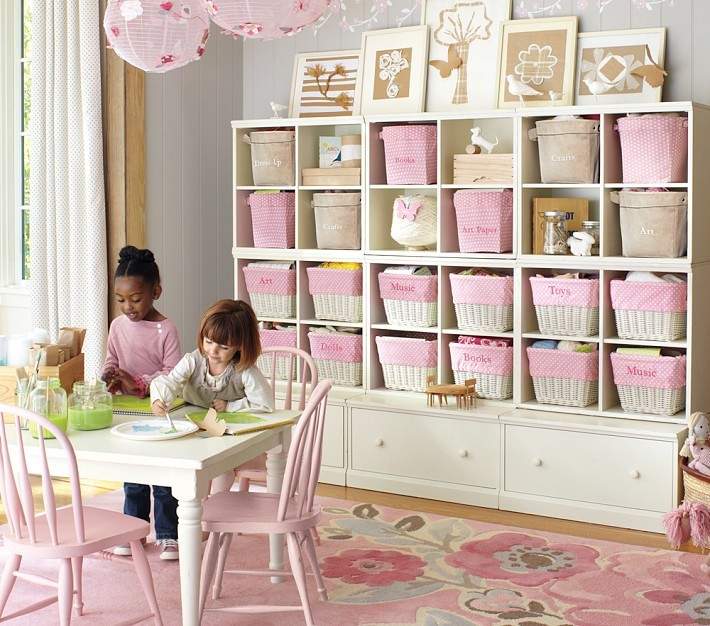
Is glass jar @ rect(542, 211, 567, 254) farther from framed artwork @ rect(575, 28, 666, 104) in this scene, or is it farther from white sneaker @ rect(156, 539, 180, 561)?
white sneaker @ rect(156, 539, 180, 561)

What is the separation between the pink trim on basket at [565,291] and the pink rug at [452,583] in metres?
0.92

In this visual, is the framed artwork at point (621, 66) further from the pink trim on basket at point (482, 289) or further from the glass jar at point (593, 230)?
the pink trim on basket at point (482, 289)

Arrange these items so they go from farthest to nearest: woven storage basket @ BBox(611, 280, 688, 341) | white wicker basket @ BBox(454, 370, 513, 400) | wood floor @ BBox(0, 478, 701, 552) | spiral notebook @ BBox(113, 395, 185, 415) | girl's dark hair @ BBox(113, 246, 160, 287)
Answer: white wicker basket @ BBox(454, 370, 513, 400) < woven storage basket @ BBox(611, 280, 688, 341) < wood floor @ BBox(0, 478, 701, 552) < girl's dark hair @ BBox(113, 246, 160, 287) < spiral notebook @ BBox(113, 395, 185, 415)

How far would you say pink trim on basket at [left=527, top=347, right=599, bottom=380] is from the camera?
416 centimetres

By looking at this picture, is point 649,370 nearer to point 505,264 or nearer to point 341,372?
point 505,264

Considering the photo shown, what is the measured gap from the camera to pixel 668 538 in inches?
141

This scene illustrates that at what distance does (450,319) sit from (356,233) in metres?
0.57

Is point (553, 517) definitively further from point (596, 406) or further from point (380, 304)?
point (380, 304)

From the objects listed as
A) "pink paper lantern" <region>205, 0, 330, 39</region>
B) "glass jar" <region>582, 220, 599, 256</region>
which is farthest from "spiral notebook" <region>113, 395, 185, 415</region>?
"glass jar" <region>582, 220, 599, 256</region>

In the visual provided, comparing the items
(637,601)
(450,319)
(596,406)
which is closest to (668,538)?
(637,601)

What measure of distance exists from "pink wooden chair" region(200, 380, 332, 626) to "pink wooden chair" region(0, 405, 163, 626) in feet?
0.65

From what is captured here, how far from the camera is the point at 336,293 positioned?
4.73 meters

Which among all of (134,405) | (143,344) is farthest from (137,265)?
(134,405)

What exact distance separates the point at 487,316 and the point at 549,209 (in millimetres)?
505
